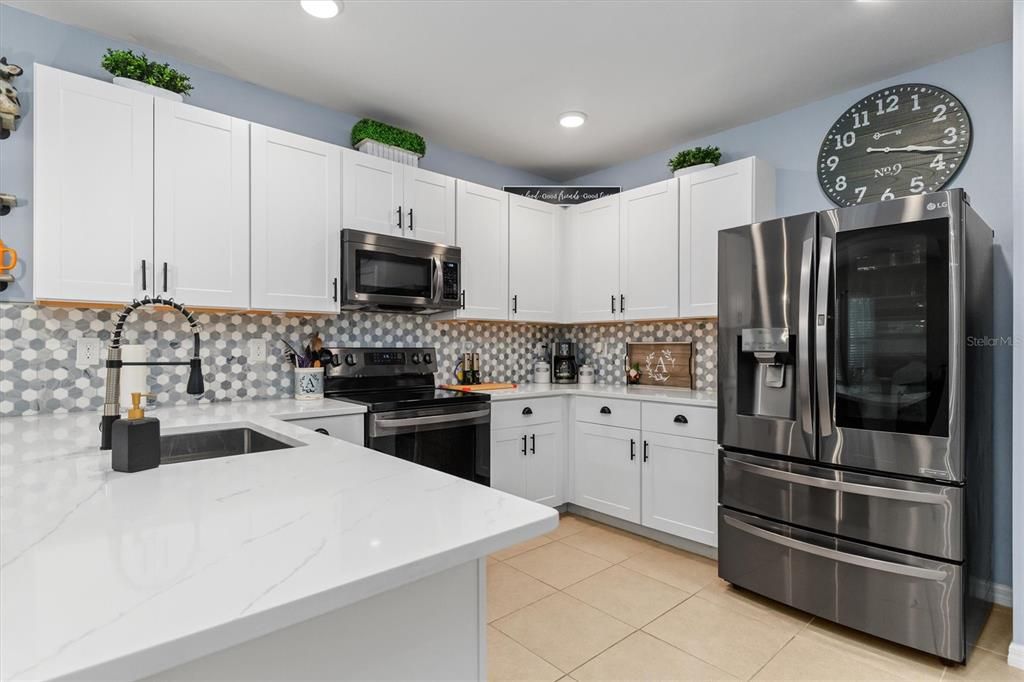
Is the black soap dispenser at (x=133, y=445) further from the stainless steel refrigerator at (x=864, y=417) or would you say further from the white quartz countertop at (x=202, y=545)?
the stainless steel refrigerator at (x=864, y=417)

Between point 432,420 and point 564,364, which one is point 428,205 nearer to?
point 432,420

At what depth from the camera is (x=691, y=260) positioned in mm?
3297

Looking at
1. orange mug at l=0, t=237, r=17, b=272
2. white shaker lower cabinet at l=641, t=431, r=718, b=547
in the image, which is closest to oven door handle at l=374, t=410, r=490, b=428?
white shaker lower cabinet at l=641, t=431, r=718, b=547

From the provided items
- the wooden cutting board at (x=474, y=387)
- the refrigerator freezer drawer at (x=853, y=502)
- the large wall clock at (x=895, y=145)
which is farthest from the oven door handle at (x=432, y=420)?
the large wall clock at (x=895, y=145)

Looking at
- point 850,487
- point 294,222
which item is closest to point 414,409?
point 294,222

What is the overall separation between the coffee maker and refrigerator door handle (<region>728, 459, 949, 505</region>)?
1.79 meters

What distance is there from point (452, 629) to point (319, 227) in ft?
7.81

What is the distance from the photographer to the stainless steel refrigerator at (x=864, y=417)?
2006 mm

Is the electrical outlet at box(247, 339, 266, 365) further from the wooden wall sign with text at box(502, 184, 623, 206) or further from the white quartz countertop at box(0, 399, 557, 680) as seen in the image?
the wooden wall sign with text at box(502, 184, 623, 206)

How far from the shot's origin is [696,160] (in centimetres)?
333

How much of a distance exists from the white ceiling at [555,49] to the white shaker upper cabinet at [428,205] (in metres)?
0.39

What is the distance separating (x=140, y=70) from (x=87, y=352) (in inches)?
49.9

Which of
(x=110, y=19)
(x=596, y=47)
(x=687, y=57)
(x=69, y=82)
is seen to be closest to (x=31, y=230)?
(x=69, y=82)

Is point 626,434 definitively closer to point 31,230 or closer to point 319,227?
point 319,227
